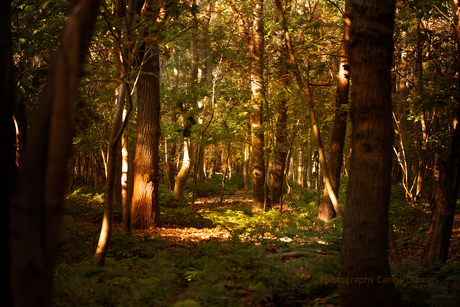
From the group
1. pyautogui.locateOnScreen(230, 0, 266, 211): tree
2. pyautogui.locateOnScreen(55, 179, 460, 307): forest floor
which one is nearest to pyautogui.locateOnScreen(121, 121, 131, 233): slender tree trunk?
pyautogui.locateOnScreen(55, 179, 460, 307): forest floor

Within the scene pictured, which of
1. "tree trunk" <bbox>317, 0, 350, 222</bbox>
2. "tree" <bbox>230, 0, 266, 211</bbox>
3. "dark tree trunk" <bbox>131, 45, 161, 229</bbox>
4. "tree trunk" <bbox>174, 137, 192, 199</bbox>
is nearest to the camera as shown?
"dark tree trunk" <bbox>131, 45, 161, 229</bbox>

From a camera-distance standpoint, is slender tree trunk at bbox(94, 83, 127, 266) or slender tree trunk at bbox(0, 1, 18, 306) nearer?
slender tree trunk at bbox(0, 1, 18, 306)

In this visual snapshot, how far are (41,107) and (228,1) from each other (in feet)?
36.1

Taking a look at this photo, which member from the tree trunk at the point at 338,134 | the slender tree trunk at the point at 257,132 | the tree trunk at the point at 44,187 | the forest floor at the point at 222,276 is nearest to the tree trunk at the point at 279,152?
the slender tree trunk at the point at 257,132

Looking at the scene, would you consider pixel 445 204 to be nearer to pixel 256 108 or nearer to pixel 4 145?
pixel 4 145

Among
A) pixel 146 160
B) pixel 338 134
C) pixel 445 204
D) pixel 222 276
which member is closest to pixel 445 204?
pixel 445 204

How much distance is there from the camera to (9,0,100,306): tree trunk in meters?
2.24

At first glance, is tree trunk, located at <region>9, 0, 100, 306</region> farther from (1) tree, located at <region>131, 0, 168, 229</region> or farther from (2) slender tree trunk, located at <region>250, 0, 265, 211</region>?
(2) slender tree trunk, located at <region>250, 0, 265, 211</region>

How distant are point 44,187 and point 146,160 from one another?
683 cm

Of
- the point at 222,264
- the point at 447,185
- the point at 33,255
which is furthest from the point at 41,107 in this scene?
the point at 447,185

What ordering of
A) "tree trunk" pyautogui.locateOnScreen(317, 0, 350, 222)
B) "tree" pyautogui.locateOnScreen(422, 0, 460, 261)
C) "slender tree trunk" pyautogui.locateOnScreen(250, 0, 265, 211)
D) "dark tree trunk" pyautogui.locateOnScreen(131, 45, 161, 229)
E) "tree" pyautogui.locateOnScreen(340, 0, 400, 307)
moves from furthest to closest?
"slender tree trunk" pyautogui.locateOnScreen(250, 0, 265, 211)
"tree trunk" pyautogui.locateOnScreen(317, 0, 350, 222)
"dark tree trunk" pyautogui.locateOnScreen(131, 45, 161, 229)
"tree" pyautogui.locateOnScreen(422, 0, 460, 261)
"tree" pyautogui.locateOnScreen(340, 0, 400, 307)

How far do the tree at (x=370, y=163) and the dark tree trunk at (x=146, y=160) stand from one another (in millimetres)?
6609

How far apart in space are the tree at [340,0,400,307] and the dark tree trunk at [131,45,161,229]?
661 cm

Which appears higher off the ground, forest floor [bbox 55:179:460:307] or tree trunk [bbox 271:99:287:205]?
tree trunk [bbox 271:99:287:205]
